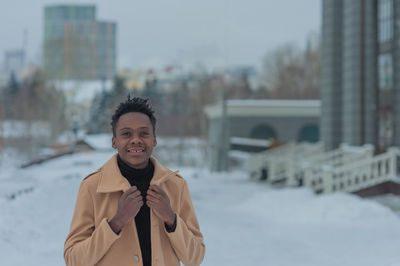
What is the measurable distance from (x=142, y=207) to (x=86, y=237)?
0.30m

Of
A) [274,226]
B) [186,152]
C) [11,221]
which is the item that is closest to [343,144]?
[274,226]

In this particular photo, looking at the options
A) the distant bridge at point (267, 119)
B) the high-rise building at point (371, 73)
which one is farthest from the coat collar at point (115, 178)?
the distant bridge at point (267, 119)

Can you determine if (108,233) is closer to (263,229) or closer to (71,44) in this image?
(263,229)

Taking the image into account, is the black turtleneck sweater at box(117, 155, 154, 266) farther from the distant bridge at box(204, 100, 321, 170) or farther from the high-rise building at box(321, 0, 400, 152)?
the distant bridge at box(204, 100, 321, 170)

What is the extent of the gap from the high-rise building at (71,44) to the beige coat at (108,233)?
5249cm

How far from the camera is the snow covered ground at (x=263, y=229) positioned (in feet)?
30.4

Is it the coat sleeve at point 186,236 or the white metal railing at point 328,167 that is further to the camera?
the white metal railing at point 328,167

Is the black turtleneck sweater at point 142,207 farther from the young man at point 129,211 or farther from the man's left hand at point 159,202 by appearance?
the man's left hand at point 159,202

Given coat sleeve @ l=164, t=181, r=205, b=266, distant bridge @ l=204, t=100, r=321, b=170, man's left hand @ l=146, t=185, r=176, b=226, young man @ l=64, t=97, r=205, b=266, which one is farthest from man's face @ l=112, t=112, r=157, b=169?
distant bridge @ l=204, t=100, r=321, b=170

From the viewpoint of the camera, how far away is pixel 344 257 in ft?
31.5

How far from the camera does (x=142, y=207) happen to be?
2.87 m

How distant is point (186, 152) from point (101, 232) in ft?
176

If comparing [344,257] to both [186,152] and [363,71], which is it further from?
[186,152]

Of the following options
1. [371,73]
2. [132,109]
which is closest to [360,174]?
[371,73]
